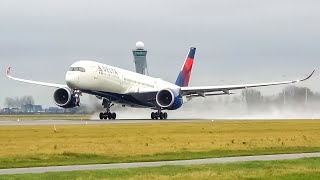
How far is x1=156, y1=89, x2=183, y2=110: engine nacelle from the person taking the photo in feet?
270

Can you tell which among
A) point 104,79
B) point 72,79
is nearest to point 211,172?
point 72,79

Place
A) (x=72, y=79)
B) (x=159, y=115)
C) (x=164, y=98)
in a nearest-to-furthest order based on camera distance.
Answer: (x=72, y=79) < (x=164, y=98) < (x=159, y=115)

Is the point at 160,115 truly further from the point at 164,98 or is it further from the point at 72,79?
the point at 72,79

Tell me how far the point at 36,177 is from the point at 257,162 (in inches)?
A: 398

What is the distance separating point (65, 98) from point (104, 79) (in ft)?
17.9

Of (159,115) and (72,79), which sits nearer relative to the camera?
(72,79)

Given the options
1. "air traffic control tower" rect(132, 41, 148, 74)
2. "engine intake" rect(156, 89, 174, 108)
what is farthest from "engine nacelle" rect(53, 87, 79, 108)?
"air traffic control tower" rect(132, 41, 148, 74)

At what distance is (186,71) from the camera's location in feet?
340

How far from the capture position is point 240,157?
105 ft

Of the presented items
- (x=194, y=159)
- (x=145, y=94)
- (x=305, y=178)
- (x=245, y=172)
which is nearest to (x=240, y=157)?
(x=194, y=159)

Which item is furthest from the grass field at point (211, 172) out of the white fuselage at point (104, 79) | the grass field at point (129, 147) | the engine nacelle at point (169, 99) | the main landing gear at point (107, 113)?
the main landing gear at point (107, 113)

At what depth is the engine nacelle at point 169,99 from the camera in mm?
82250

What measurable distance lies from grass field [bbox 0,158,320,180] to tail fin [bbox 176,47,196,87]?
242 ft

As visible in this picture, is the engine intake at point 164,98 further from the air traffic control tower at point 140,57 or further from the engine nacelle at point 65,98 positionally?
the air traffic control tower at point 140,57
